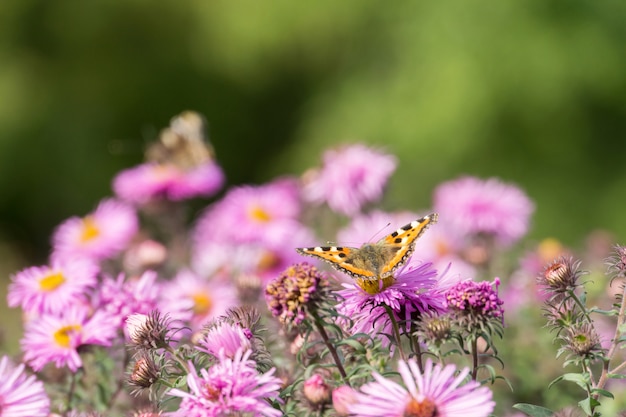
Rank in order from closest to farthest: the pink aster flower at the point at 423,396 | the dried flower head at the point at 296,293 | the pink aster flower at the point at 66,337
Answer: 1. the pink aster flower at the point at 423,396
2. the dried flower head at the point at 296,293
3. the pink aster flower at the point at 66,337

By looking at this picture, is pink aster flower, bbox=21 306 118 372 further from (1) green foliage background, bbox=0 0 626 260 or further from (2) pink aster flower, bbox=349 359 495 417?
(1) green foliage background, bbox=0 0 626 260

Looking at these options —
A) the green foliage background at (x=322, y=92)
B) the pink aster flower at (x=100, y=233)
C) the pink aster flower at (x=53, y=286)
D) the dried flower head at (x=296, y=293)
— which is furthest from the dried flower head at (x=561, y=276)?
the green foliage background at (x=322, y=92)

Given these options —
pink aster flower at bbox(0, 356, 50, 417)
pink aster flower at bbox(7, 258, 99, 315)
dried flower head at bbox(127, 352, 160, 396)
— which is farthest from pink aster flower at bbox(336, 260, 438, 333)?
pink aster flower at bbox(7, 258, 99, 315)

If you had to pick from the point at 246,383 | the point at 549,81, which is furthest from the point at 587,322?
the point at 549,81

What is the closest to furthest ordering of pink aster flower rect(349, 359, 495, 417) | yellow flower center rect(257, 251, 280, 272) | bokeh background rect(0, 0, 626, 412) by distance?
pink aster flower rect(349, 359, 495, 417)
yellow flower center rect(257, 251, 280, 272)
bokeh background rect(0, 0, 626, 412)

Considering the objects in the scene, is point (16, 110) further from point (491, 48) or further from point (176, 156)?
point (176, 156)

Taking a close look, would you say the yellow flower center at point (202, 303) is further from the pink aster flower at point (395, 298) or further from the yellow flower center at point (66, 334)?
the pink aster flower at point (395, 298)
